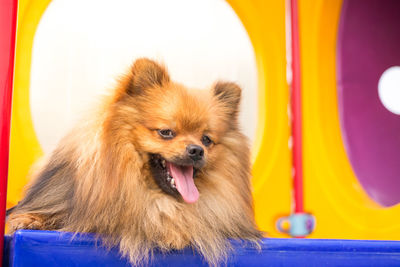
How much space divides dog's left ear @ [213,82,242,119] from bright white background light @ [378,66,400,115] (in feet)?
4.92

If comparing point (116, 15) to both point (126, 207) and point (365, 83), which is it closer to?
point (126, 207)

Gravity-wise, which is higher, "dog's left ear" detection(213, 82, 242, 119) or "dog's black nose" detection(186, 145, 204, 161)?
"dog's left ear" detection(213, 82, 242, 119)

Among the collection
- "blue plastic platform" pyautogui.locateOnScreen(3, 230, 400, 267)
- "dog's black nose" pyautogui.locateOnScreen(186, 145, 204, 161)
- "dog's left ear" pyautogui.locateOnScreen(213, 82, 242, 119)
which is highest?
"dog's left ear" pyautogui.locateOnScreen(213, 82, 242, 119)

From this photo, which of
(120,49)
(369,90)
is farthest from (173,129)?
(369,90)

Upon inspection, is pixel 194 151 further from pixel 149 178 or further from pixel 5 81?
pixel 5 81

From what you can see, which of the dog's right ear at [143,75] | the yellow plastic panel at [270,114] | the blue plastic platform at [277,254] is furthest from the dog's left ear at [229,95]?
the yellow plastic panel at [270,114]

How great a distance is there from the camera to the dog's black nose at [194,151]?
5.82 ft

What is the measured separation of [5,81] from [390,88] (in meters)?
2.63

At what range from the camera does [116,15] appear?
2852 millimetres

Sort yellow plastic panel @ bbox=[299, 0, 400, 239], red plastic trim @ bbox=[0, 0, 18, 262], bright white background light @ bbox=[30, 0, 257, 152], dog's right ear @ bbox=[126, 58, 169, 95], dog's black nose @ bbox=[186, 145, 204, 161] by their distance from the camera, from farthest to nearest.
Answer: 1. yellow plastic panel @ bbox=[299, 0, 400, 239]
2. bright white background light @ bbox=[30, 0, 257, 152]
3. dog's right ear @ bbox=[126, 58, 169, 95]
4. dog's black nose @ bbox=[186, 145, 204, 161]
5. red plastic trim @ bbox=[0, 0, 18, 262]

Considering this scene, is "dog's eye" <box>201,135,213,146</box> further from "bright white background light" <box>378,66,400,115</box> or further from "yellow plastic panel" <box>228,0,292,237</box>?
"bright white background light" <box>378,66,400,115</box>

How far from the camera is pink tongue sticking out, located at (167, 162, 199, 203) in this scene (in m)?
1.80

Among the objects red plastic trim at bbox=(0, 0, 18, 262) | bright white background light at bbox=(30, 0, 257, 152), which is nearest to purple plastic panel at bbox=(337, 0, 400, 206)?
bright white background light at bbox=(30, 0, 257, 152)

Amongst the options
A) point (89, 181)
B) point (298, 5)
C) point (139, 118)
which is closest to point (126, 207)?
point (89, 181)
